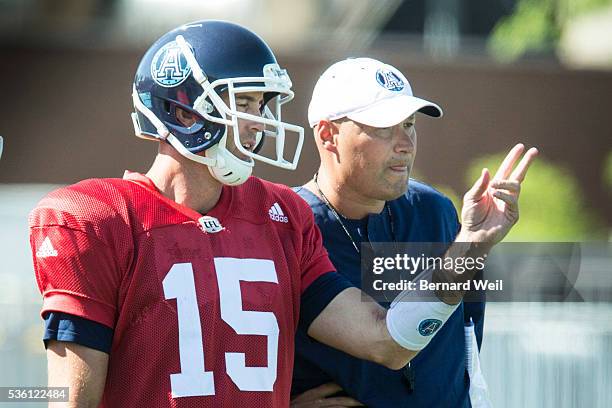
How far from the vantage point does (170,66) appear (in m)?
3.24

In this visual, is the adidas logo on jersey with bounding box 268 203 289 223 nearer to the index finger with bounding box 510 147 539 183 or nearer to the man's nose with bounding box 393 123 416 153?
the man's nose with bounding box 393 123 416 153

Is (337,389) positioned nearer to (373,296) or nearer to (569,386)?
(373,296)

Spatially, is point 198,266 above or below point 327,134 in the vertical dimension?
below

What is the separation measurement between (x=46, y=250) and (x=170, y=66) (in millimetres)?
628

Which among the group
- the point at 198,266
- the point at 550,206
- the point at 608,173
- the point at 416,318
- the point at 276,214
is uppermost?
the point at 608,173

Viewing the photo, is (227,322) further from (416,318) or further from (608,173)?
(608,173)

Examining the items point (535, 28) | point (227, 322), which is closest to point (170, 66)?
point (227, 322)

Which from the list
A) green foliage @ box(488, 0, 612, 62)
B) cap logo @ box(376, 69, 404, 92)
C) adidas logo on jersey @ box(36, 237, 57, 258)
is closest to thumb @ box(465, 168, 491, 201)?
cap logo @ box(376, 69, 404, 92)

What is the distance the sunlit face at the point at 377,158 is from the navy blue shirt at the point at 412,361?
0.44ft

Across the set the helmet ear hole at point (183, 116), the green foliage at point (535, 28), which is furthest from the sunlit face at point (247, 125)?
the green foliage at point (535, 28)

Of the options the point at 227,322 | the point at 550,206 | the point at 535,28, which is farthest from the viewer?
the point at 535,28

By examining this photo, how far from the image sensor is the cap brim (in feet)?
11.9

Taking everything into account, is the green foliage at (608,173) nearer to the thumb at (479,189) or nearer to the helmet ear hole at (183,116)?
the thumb at (479,189)

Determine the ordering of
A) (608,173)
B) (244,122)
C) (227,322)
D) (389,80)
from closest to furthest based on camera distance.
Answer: (227,322) < (244,122) < (389,80) < (608,173)
